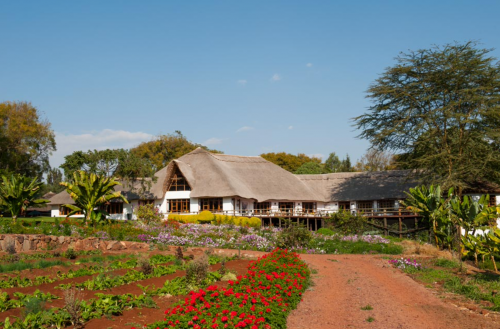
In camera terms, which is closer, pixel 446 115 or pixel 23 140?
pixel 446 115

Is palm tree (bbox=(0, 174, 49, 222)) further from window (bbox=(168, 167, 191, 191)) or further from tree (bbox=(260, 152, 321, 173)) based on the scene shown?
tree (bbox=(260, 152, 321, 173))

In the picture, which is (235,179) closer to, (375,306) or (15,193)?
(15,193)

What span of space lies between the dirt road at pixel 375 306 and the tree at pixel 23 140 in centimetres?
3613

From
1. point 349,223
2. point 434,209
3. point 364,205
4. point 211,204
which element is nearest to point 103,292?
point 434,209

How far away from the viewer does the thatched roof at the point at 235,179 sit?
39500mm

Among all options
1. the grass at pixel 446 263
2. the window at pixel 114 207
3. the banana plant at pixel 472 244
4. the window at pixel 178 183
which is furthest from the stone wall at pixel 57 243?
the window at pixel 114 207

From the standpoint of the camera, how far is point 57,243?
19.4 m

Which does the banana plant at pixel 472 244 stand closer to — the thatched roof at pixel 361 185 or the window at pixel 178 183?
the thatched roof at pixel 361 185

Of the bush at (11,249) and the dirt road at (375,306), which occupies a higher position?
the bush at (11,249)

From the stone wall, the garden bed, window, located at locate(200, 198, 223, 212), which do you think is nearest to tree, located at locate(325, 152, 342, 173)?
window, located at locate(200, 198, 223, 212)

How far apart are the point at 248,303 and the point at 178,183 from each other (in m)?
33.3

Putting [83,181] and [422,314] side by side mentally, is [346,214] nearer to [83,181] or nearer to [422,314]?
[83,181]

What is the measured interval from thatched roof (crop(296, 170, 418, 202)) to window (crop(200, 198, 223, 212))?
10.8 metres

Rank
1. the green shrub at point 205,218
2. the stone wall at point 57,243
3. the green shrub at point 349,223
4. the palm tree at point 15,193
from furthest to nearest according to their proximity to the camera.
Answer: the green shrub at point 205,218 < the green shrub at point 349,223 < the palm tree at point 15,193 < the stone wall at point 57,243
